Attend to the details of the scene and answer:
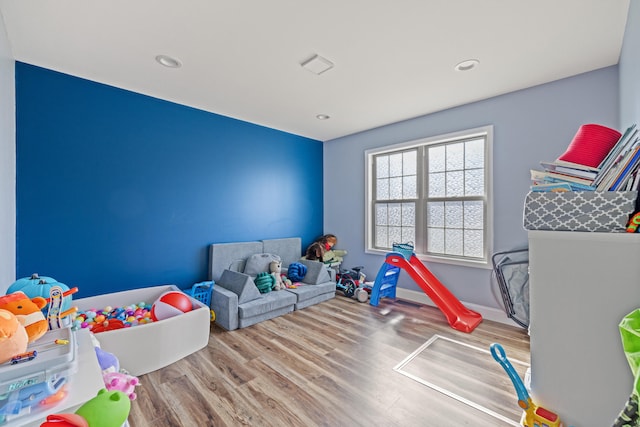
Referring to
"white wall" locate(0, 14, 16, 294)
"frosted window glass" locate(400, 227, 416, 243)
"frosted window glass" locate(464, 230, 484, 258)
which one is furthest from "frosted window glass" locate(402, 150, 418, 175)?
"white wall" locate(0, 14, 16, 294)

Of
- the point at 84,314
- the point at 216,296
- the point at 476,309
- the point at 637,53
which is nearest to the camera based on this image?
the point at 637,53

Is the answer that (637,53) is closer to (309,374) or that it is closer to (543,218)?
(543,218)

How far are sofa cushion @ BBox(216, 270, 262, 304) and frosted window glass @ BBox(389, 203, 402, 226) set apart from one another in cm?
225

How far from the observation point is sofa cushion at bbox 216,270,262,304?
2.93 metres

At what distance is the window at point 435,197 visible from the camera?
325 centimetres

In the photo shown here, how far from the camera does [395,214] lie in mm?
4082

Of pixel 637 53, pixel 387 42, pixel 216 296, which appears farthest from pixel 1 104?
pixel 637 53

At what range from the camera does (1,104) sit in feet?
5.92

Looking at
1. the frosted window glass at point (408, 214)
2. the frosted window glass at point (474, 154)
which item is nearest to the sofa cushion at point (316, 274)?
the frosted window glass at point (408, 214)

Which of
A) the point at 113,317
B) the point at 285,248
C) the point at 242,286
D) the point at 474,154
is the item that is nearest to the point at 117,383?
the point at 113,317

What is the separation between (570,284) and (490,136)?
2453mm

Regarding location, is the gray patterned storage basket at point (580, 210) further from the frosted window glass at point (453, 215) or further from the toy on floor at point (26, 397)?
the frosted window glass at point (453, 215)

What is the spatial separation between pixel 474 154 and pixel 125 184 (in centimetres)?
405

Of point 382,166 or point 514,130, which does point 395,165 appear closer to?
point 382,166
